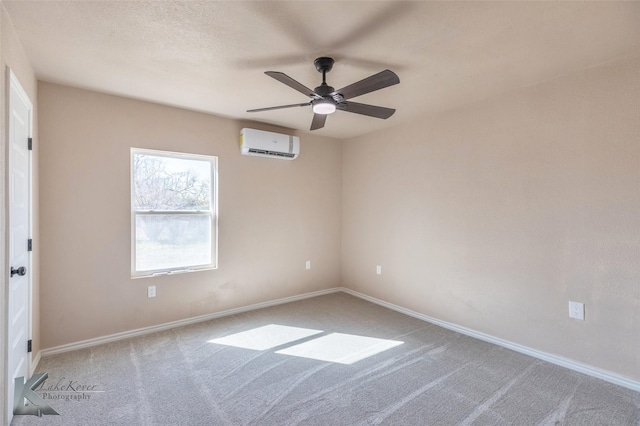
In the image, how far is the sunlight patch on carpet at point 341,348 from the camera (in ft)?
8.94

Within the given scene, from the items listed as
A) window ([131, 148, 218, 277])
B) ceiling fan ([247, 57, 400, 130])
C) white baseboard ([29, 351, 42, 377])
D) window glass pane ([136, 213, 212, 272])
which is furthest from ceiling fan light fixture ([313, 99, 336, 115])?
white baseboard ([29, 351, 42, 377])

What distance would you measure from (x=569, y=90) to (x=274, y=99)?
264 centimetres

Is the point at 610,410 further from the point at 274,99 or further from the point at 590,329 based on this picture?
the point at 274,99

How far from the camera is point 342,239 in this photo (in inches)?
193

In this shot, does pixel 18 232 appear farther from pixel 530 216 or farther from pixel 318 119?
pixel 530 216

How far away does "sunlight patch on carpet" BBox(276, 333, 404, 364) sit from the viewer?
272 centimetres

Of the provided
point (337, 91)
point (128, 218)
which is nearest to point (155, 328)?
point (128, 218)

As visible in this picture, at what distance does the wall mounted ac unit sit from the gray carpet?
7.03ft

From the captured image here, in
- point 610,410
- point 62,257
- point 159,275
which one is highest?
point 62,257

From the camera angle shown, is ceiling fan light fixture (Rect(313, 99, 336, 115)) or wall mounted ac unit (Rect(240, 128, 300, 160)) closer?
ceiling fan light fixture (Rect(313, 99, 336, 115))

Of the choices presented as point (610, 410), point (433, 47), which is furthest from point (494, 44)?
point (610, 410)

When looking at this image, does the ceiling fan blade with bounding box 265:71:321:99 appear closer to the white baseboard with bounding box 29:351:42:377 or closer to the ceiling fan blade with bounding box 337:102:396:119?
the ceiling fan blade with bounding box 337:102:396:119

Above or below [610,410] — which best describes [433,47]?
above

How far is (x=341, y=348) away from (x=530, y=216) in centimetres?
214
